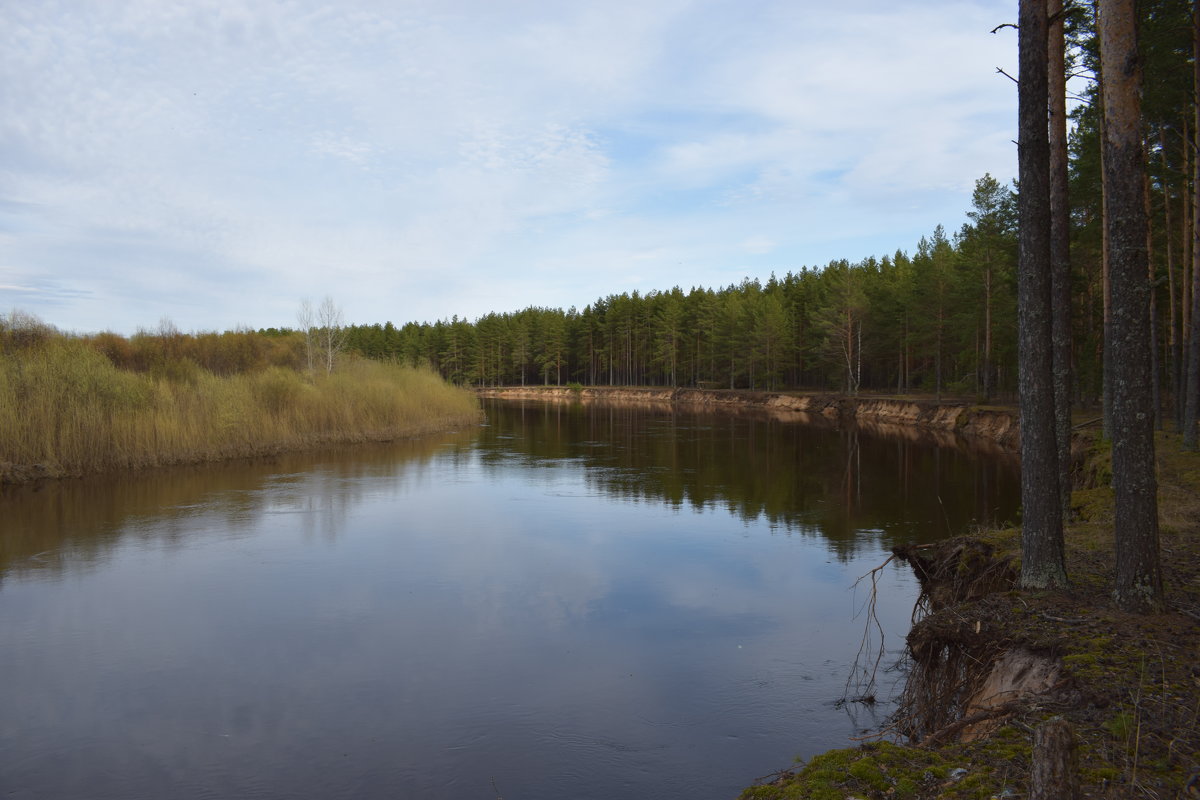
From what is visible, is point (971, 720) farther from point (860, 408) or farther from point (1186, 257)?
point (860, 408)

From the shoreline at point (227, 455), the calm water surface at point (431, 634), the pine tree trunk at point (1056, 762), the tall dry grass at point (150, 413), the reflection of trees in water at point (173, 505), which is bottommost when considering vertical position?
the calm water surface at point (431, 634)

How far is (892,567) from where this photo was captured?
11.3 meters

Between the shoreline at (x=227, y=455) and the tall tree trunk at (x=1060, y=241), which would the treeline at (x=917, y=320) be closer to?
the tall tree trunk at (x=1060, y=241)

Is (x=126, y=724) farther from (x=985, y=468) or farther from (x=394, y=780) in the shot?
(x=985, y=468)

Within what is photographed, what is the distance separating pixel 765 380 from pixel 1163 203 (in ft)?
160

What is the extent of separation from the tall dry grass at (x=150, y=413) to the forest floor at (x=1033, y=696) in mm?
19499

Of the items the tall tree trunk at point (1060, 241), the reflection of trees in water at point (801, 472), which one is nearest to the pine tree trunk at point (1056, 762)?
the tall tree trunk at point (1060, 241)

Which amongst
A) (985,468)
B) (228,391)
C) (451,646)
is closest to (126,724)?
(451,646)

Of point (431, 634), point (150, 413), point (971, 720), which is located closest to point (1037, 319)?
point (971, 720)

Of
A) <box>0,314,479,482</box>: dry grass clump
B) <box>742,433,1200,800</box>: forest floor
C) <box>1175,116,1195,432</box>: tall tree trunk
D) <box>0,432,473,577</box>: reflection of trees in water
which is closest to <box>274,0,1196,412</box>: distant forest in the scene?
<box>1175,116,1195,432</box>: tall tree trunk

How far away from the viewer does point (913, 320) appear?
47281 mm

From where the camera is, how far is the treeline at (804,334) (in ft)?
123

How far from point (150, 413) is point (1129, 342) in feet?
72.5

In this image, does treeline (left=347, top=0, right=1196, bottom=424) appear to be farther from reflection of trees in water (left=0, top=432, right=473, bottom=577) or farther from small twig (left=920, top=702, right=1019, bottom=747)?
reflection of trees in water (left=0, top=432, right=473, bottom=577)
